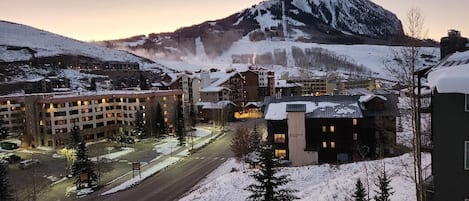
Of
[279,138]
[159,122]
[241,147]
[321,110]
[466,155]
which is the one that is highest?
[466,155]

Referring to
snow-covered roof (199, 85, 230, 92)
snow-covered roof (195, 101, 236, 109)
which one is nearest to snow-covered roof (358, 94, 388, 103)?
snow-covered roof (195, 101, 236, 109)

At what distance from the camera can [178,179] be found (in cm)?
3369

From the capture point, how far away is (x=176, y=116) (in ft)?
203

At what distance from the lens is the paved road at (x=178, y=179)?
2977 centimetres

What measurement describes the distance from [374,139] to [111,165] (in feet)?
84.0

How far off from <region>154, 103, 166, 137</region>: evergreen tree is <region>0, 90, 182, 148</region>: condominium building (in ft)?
1.56

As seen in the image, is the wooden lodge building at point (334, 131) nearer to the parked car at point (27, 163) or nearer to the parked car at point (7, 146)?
the parked car at point (27, 163)

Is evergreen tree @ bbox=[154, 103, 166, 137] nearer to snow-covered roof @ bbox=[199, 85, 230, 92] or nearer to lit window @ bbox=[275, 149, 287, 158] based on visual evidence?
snow-covered roof @ bbox=[199, 85, 230, 92]

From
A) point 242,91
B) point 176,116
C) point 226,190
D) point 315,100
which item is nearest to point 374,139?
point 315,100

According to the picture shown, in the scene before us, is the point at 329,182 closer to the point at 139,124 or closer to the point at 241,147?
the point at 241,147

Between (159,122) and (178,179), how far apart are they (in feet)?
79.6

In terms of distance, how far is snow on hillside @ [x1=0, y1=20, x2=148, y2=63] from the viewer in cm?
16512

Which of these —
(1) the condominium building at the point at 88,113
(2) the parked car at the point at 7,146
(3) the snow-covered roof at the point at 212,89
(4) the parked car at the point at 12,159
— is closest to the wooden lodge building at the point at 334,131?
(1) the condominium building at the point at 88,113

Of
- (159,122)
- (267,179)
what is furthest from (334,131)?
(159,122)
